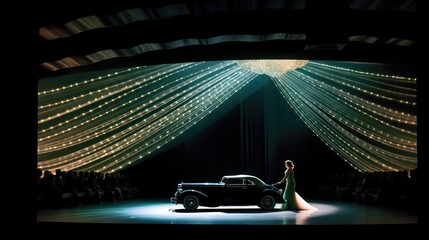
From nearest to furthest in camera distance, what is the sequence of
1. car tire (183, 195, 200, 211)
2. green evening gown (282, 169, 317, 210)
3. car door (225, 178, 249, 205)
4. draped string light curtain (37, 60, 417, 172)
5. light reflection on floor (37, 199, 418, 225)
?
light reflection on floor (37, 199, 418, 225) → car tire (183, 195, 200, 211) → car door (225, 178, 249, 205) → green evening gown (282, 169, 317, 210) → draped string light curtain (37, 60, 417, 172)

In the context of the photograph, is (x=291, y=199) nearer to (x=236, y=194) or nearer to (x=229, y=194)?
(x=236, y=194)

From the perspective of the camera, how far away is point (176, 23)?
30.5 feet

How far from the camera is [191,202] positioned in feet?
36.6

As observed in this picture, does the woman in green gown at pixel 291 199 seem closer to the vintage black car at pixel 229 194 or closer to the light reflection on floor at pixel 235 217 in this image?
the vintage black car at pixel 229 194

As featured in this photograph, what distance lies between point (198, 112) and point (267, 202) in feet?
19.5

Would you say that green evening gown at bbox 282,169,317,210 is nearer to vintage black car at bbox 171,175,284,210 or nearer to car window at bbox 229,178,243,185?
vintage black car at bbox 171,175,284,210

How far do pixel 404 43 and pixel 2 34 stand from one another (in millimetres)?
7055

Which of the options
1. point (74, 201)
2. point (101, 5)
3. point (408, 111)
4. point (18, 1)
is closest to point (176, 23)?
point (101, 5)

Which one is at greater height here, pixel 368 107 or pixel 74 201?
pixel 368 107

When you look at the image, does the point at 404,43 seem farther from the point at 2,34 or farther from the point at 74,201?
the point at 74,201

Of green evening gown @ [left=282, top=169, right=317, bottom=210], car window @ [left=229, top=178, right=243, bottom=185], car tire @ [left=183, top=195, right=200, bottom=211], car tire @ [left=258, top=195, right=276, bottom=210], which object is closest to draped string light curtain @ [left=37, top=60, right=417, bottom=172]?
car window @ [left=229, top=178, right=243, bottom=185]

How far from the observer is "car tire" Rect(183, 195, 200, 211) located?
11133 millimetres

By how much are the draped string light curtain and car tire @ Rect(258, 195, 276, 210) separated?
341 centimetres

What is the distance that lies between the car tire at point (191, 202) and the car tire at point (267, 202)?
1.38m
